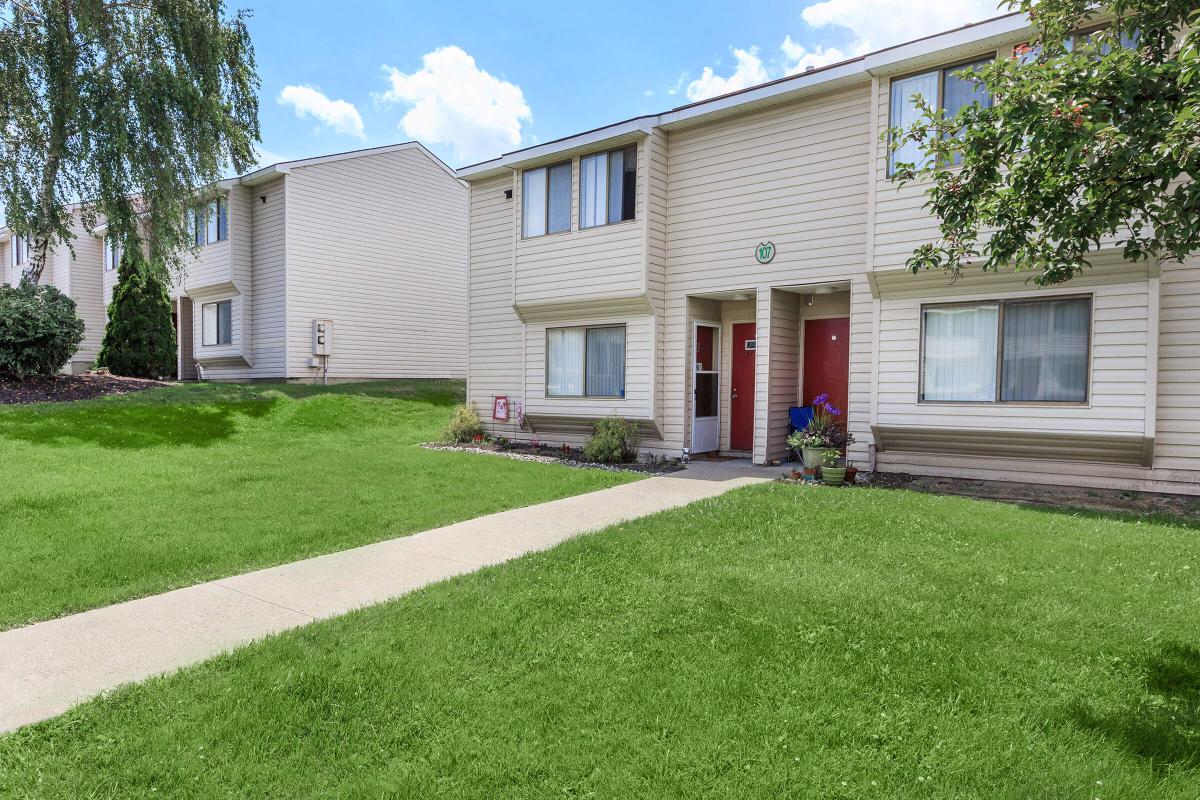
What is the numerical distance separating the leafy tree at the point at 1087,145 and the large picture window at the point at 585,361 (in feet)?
27.9

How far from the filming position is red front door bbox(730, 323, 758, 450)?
12406mm

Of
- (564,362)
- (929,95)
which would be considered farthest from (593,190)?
(929,95)

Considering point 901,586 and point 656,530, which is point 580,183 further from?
point 901,586

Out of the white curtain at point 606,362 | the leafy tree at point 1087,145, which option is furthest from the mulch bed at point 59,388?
the leafy tree at point 1087,145

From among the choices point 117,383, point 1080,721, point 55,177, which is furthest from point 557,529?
point 55,177

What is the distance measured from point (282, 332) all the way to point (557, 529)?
15162 mm

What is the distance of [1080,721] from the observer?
10.3 feet

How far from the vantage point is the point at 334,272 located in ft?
65.7

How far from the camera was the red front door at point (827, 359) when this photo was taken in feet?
37.1

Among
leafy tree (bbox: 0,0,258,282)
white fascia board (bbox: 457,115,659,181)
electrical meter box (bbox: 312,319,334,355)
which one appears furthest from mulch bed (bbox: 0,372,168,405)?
white fascia board (bbox: 457,115,659,181)

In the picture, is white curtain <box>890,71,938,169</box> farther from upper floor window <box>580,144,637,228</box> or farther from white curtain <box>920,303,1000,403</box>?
upper floor window <box>580,144,637,228</box>

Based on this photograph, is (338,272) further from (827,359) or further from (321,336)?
(827,359)

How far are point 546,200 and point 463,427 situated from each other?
481 cm

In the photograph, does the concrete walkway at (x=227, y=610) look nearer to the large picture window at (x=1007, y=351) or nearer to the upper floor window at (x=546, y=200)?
the large picture window at (x=1007, y=351)
